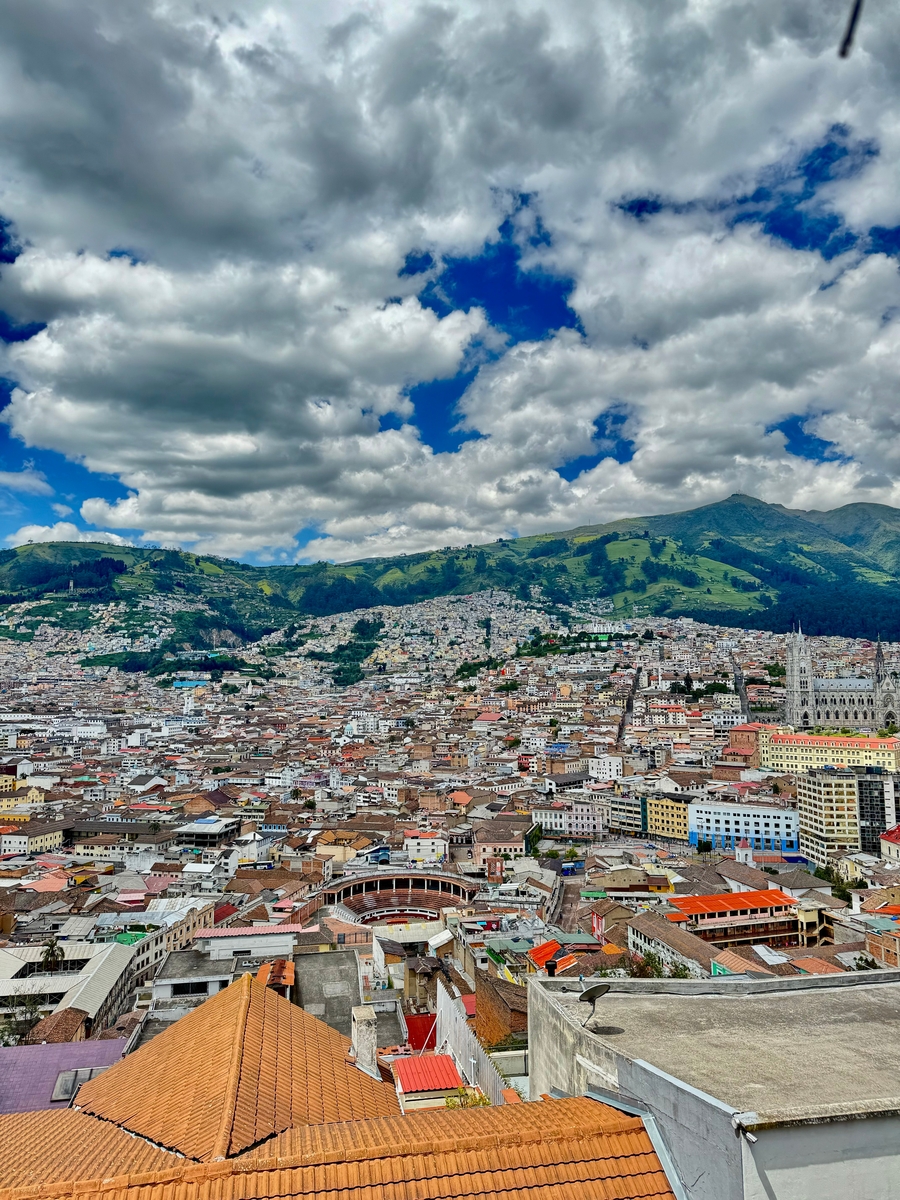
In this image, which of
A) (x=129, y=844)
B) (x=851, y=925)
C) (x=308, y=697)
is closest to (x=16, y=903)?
(x=129, y=844)

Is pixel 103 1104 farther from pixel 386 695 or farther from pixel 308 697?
pixel 308 697

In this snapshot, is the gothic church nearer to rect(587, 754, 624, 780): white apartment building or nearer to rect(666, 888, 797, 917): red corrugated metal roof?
rect(587, 754, 624, 780): white apartment building

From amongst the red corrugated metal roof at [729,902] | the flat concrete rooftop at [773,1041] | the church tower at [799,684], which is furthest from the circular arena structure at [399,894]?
the church tower at [799,684]

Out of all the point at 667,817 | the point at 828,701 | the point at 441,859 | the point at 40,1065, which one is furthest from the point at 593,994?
the point at 828,701

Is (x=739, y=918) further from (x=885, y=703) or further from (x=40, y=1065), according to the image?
(x=885, y=703)

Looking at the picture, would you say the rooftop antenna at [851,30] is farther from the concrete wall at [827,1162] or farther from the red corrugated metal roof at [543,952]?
the red corrugated metal roof at [543,952]

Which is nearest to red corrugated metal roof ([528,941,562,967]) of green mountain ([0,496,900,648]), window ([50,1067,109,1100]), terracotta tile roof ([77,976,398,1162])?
window ([50,1067,109,1100])

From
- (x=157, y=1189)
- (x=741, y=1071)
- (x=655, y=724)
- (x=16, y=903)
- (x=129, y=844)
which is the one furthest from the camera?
(x=655, y=724)
